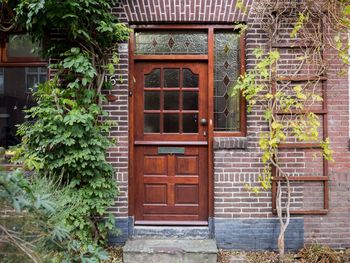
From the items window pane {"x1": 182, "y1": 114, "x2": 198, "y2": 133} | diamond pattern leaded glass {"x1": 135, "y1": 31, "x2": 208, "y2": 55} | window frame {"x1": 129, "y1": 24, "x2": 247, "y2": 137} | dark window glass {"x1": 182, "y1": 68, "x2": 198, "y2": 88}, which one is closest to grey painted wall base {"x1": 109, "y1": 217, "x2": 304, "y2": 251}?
window frame {"x1": 129, "y1": 24, "x2": 247, "y2": 137}

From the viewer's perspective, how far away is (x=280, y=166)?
5.80 m

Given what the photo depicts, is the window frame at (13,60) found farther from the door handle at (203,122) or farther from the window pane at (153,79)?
the door handle at (203,122)

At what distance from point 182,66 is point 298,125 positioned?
6.04 ft

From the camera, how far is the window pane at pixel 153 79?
238 inches

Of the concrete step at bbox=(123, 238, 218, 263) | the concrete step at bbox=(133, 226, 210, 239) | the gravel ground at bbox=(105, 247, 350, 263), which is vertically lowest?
the gravel ground at bbox=(105, 247, 350, 263)

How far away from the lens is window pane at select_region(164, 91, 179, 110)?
19.8 ft

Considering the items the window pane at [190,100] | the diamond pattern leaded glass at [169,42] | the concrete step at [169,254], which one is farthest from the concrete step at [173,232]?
the diamond pattern leaded glass at [169,42]

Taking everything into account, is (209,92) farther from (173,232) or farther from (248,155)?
(173,232)

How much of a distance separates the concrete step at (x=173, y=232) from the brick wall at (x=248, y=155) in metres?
0.29

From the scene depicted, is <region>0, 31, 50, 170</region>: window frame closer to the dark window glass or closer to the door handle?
the dark window glass

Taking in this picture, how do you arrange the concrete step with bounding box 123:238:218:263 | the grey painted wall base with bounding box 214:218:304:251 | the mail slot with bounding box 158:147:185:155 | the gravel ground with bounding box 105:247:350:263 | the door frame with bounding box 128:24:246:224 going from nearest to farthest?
1. the concrete step with bounding box 123:238:218:263
2. the gravel ground with bounding box 105:247:350:263
3. the grey painted wall base with bounding box 214:218:304:251
4. the door frame with bounding box 128:24:246:224
5. the mail slot with bounding box 158:147:185:155

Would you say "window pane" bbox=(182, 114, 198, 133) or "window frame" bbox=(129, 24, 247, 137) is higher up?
"window frame" bbox=(129, 24, 247, 137)

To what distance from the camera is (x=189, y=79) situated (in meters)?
6.04

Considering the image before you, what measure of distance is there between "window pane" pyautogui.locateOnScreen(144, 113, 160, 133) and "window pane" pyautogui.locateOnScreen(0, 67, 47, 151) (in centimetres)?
160
